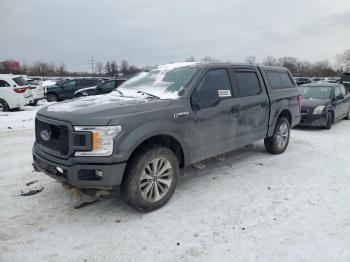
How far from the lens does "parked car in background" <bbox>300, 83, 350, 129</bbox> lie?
10227 mm

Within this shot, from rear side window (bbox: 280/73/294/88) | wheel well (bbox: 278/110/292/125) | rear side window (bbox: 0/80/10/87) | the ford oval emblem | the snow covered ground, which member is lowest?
the snow covered ground

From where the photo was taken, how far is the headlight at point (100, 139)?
146 inches

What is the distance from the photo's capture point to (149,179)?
13.5 feet

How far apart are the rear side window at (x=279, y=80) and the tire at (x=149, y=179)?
342cm

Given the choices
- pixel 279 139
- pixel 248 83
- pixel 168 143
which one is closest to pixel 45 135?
pixel 168 143

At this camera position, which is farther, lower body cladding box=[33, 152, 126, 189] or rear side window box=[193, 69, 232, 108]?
rear side window box=[193, 69, 232, 108]

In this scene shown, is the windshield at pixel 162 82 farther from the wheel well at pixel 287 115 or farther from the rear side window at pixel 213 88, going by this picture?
the wheel well at pixel 287 115

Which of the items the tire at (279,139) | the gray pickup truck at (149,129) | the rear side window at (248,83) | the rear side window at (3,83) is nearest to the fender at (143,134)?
the gray pickup truck at (149,129)

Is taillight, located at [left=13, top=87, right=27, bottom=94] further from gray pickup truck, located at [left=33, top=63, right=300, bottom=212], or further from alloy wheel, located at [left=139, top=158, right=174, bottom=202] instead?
alloy wheel, located at [left=139, top=158, right=174, bottom=202]

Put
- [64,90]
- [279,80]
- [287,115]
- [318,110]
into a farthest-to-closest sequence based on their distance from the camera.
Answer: [64,90] → [318,110] → [287,115] → [279,80]

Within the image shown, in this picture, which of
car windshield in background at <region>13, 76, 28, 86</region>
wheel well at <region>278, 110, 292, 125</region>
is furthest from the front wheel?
wheel well at <region>278, 110, 292, 125</region>

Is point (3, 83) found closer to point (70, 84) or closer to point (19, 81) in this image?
point (19, 81)

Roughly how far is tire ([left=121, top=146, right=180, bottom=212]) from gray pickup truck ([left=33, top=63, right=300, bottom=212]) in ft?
0.04

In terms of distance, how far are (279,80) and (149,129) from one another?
4.17 metres
